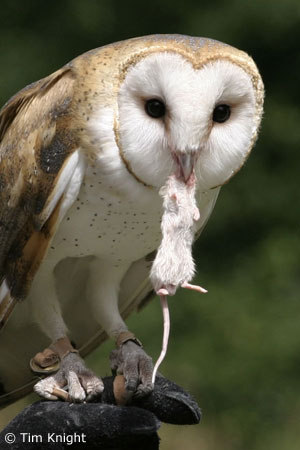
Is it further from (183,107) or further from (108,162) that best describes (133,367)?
(183,107)

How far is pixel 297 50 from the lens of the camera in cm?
502

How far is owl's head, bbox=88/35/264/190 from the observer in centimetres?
236

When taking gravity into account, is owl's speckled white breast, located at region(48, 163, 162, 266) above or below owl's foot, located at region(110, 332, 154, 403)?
above

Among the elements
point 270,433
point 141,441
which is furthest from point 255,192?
point 141,441

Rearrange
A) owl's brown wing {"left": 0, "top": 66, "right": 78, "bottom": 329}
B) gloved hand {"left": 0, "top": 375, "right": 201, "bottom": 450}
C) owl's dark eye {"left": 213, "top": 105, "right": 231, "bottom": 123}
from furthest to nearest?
owl's brown wing {"left": 0, "top": 66, "right": 78, "bottom": 329}
owl's dark eye {"left": 213, "top": 105, "right": 231, "bottom": 123}
gloved hand {"left": 0, "top": 375, "right": 201, "bottom": 450}

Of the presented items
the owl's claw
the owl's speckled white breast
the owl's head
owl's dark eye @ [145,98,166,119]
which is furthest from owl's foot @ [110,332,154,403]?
owl's dark eye @ [145,98,166,119]

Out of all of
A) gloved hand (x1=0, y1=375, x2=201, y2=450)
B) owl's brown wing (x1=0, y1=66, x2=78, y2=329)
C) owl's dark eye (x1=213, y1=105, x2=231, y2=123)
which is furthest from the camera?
owl's brown wing (x1=0, y1=66, x2=78, y2=329)

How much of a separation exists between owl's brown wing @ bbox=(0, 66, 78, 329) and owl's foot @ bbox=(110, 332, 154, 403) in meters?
0.29

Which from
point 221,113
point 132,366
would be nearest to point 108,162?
point 221,113

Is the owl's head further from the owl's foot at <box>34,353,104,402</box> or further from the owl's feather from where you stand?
the owl's foot at <box>34,353,104,402</box>

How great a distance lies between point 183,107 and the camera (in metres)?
2.34

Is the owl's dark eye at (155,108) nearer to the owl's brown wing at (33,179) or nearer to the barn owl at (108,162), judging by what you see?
the barn owl at (108,162)

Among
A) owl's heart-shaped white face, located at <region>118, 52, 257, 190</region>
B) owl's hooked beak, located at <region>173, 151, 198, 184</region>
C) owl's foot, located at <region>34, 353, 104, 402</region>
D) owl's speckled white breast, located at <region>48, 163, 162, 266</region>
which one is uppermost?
owl's heart-shaped white face, located at <region>118, 52, 257, 190</region>

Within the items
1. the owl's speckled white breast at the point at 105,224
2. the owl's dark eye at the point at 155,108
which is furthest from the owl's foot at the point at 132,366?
the owl's dark eye at the point at 155,108
